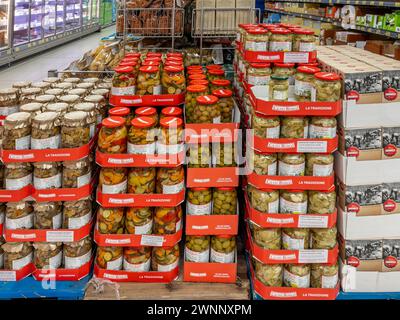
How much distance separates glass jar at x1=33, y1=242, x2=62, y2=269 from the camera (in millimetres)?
2164

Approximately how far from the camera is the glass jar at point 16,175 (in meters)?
2.09

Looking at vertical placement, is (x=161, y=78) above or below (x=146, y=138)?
above

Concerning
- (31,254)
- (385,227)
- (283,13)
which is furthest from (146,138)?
(283,13)

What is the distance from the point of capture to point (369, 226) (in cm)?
210

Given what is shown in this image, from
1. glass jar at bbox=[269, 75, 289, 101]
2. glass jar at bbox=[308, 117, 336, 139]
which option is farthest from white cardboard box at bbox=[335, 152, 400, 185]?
glass jar at bbox=[269, 75, 289, 101]

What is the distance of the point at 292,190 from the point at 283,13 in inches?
344

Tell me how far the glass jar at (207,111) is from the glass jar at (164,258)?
615mm

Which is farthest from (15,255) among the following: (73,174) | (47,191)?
(73,174)

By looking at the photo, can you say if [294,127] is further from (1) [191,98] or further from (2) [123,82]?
(2) [123,82]

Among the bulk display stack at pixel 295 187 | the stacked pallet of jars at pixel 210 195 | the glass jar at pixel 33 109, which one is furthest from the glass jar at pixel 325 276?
the glass jar at pixel 33 109

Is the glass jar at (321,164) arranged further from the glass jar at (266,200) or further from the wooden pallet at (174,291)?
the wooden pallet at (174,291)

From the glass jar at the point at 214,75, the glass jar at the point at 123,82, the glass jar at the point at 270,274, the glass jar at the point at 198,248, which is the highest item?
the glass jar at the point at 214,75
